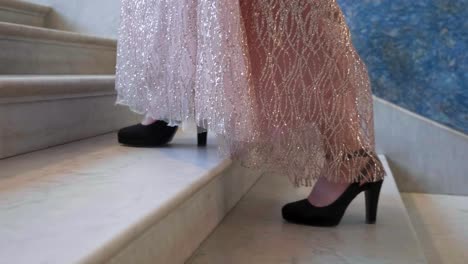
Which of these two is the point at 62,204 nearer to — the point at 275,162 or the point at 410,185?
the point at 275,162

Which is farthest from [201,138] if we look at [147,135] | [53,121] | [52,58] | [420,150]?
[420,150]

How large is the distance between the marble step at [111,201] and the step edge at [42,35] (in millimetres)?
300

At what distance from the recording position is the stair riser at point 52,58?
1.37m

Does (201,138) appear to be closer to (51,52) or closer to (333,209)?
→ (333,209)

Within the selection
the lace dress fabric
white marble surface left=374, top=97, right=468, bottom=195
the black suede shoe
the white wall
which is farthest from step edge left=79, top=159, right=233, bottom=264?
the white wall

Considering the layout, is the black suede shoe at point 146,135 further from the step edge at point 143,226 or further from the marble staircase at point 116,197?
the step edge at point 143,226

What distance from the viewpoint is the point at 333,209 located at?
111 centimetres

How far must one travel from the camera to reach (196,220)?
3.24ft

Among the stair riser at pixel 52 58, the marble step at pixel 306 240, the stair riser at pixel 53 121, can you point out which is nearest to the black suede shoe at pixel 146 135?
the stair riser at pixel 53 121

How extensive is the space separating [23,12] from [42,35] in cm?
56

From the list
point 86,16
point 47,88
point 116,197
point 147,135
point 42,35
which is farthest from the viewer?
point 86,16

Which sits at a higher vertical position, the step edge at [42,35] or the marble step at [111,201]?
the step edge at [42,35]

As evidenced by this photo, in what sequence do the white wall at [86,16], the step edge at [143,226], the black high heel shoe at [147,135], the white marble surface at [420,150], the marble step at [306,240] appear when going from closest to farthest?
the step edge at [143,226]
the marble step at [306,240]
the black high heel shoe at [147,135]
the white marble surface at [420,150]
the white wall at [86,16]

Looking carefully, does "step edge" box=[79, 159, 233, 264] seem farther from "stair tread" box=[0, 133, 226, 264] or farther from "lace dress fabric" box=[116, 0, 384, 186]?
"lace dress fabric" box=[116, 0, 384, 186]
